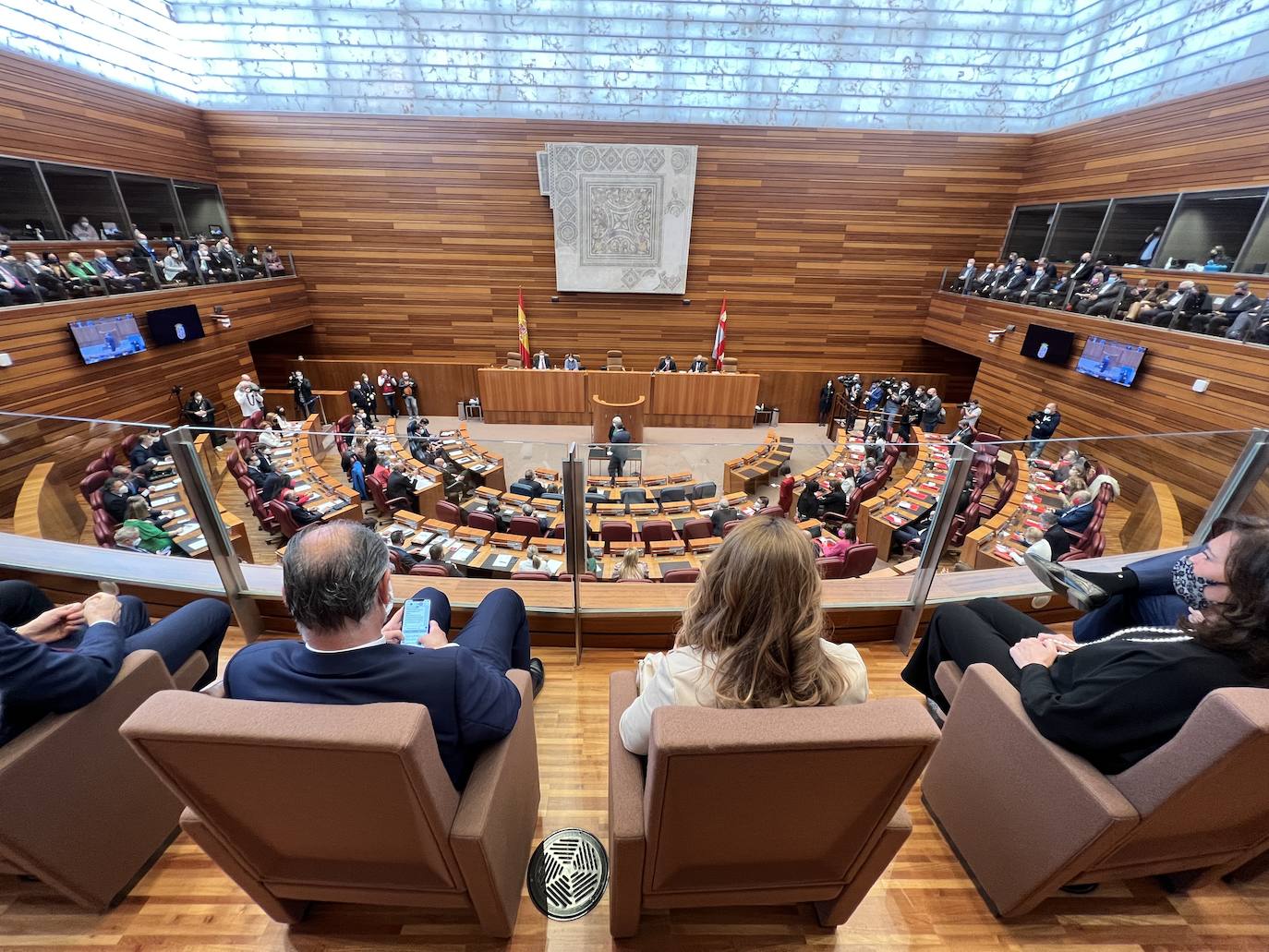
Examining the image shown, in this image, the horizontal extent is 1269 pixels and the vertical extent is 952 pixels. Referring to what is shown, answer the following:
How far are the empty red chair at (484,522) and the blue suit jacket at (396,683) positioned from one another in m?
3.65

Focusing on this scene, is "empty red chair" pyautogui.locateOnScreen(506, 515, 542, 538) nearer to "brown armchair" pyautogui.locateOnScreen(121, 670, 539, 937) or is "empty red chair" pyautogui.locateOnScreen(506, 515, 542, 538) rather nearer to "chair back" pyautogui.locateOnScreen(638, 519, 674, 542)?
"chair back" pyautogui.locateOnScreen(638, 519, 674, 542)

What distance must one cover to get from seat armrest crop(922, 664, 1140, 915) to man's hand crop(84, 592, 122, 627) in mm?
2595

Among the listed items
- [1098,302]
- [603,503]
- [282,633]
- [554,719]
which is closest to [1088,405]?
[1098,302]

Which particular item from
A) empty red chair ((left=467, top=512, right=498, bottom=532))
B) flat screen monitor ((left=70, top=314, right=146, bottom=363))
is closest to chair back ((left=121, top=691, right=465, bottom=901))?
empty red chair ((left=467, top=512, right=498, bottom=532))

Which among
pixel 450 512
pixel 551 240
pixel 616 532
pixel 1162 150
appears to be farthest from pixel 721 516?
pixel 1162 150

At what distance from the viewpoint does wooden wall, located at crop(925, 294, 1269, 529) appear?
3.01 meters

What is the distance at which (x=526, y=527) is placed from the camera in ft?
15.5

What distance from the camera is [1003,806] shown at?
141cm

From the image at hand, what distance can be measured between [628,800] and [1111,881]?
1640 millimetres

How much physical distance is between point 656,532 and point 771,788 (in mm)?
4061

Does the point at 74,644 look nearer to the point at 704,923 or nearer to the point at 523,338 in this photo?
the point at 704,923

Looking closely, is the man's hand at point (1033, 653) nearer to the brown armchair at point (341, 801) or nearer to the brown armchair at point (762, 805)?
the brown armchair at point (762, 805)

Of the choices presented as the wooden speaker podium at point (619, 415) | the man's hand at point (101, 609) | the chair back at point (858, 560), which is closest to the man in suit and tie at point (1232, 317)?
the chair back at point (858, 560)

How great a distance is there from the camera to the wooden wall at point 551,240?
9.87 m
